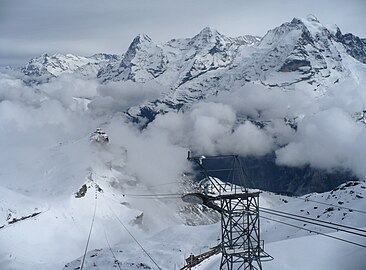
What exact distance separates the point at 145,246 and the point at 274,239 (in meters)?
17.4

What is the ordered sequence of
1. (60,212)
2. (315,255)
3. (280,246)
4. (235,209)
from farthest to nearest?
(60,212), (280,246), (315,255), (235,209)

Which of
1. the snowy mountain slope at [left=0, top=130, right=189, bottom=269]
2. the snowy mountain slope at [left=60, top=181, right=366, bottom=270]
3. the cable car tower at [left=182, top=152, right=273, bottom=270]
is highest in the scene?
the snowy mountain slope at [left=0, top=130, right=189, bottom=269]

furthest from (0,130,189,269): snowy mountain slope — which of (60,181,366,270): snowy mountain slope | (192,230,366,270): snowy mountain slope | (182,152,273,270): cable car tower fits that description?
(182,152,273,270): cable car tower

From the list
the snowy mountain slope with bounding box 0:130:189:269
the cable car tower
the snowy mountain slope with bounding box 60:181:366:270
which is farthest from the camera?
the snowy mountain slope with bounding box 0:130:189:269

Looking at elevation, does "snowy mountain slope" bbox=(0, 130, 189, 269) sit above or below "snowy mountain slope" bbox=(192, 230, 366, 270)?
above

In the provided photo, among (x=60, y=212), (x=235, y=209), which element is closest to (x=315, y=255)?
(x=235, y=209)

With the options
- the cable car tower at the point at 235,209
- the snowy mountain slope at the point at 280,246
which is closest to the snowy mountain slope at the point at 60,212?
the snowy mountain slope at the point at 280,246

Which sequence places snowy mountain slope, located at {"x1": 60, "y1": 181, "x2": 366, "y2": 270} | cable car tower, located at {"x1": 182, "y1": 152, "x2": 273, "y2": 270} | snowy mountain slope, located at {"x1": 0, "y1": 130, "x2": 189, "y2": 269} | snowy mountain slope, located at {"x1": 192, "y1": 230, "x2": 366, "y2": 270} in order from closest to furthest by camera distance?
cable car tower, located at {"x1": 182, "y1": 152, "x2": 273, "y2": 270} → snowy mountain slope, located at {"x1": 192, "y1": 230, "x2": 366, "y2": 270} → snowy mountain slope, located at {"x1": 60, "y1": 181, "x2": 366, "y2": 270} → snowy mountain slope, located at {"x1": 0, "y1": 130, "x2": 189, "y2": 269}

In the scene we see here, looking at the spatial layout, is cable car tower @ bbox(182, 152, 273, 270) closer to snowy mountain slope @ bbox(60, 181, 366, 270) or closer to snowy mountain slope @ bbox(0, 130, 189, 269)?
snowy mountain slope @ bbox(60, 181, 366, 270)

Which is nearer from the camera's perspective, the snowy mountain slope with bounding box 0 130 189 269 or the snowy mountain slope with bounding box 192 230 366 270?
the snowy mountain slope with bounding box 192 230 366 270

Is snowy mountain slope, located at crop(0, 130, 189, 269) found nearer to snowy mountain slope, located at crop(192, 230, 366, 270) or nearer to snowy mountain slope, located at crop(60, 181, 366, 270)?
snowy mountain slope, located at crop(60, 181, 366, 270)

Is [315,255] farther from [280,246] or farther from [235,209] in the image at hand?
[235,209]

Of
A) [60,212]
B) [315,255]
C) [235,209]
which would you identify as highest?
[60,212]

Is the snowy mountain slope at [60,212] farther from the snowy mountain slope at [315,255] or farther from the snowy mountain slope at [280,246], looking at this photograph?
the snowy mountain slope at [315,255]
